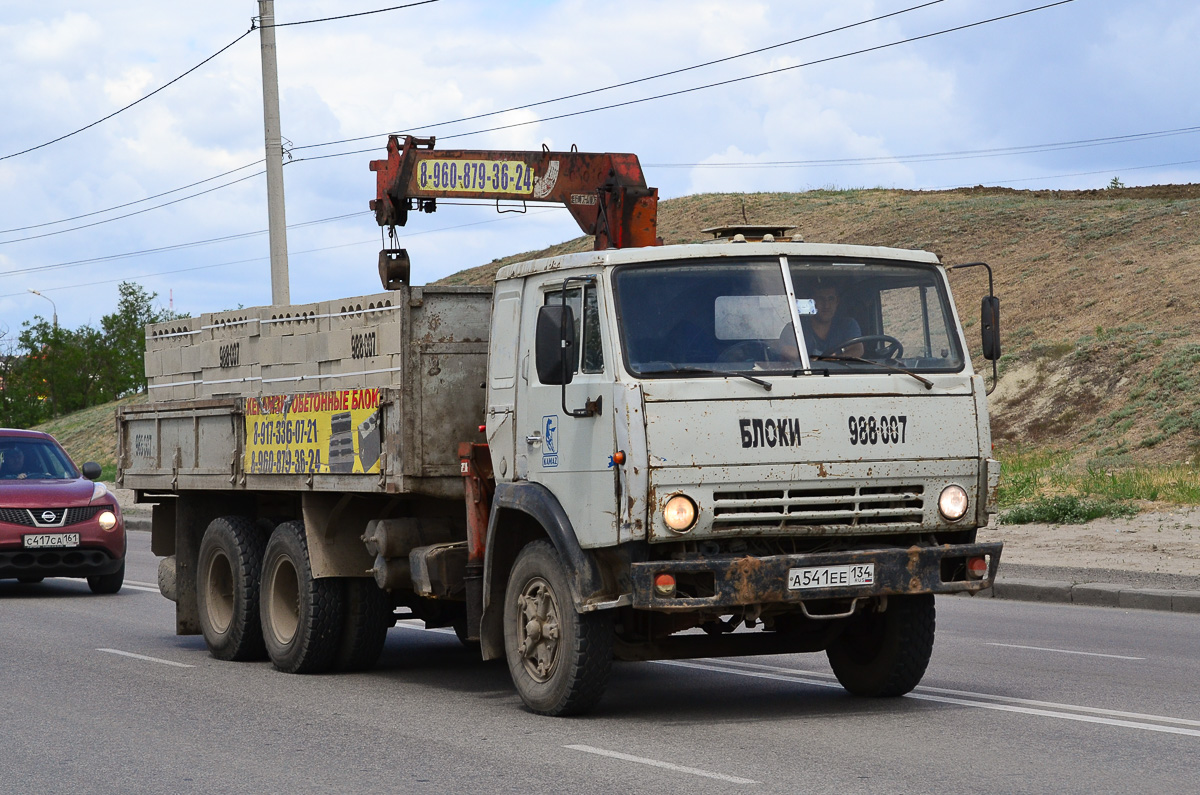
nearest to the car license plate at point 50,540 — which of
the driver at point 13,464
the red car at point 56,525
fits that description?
the red car at point 56,525

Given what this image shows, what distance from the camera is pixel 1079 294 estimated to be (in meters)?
41.8

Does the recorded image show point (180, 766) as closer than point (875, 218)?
Yes

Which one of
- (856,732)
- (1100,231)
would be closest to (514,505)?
(856,732)

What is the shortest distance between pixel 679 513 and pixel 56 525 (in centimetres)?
1053

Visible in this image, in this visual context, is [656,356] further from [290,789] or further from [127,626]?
[127,626]

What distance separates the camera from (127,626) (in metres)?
13.5

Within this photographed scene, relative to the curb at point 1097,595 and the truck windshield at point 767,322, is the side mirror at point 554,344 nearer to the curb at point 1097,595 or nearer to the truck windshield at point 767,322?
the truck windshield at point 767,322

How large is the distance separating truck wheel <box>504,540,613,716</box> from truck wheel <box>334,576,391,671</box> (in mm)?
2009

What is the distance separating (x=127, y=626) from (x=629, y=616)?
22.6 ft

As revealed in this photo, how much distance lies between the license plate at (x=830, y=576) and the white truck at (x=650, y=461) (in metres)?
0.01

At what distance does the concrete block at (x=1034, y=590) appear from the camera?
15312 mm

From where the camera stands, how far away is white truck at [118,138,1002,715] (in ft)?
24.3

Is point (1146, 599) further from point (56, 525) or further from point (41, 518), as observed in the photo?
point (41, 518)

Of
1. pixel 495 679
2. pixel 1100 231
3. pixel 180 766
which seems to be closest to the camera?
pixel 180 766
